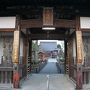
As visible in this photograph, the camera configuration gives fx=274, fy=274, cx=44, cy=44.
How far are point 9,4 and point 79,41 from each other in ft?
13.7

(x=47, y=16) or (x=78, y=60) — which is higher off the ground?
(x=47, y=16)

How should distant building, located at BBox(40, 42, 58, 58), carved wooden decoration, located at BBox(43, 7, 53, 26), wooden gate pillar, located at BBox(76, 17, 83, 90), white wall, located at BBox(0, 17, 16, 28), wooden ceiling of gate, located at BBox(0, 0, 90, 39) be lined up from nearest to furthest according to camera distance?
wooden gate pillar, located at BBox(76, 17, 83, 90)
wooden ceiling of gate, located at BBox(0, 0, 90, 39)
carved wooden decoration, located at BBox(43, 7, 53, 26)
white wall, located at BBox(0, 17, 16, 28)
distant building, located at BBox(40, 42, 58, 58)

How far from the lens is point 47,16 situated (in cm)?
1445

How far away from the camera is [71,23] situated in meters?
14.6

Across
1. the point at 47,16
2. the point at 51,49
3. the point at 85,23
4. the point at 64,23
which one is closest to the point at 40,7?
the point at 47,16

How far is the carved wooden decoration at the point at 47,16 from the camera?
47.2 feet

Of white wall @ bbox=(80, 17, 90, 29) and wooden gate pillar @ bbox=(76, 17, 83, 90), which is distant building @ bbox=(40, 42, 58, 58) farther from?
wooden gate pillar @ bbox=(76, 17, 83, 90)

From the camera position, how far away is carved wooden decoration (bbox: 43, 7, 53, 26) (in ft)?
47.2

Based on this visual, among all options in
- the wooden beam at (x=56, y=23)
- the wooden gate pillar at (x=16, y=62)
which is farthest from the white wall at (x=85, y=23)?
the wooden gate pillar at (x=16, y=62)

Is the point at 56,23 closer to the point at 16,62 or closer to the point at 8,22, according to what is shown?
the point at 8,22

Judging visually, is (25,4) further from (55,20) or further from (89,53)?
(89,53)

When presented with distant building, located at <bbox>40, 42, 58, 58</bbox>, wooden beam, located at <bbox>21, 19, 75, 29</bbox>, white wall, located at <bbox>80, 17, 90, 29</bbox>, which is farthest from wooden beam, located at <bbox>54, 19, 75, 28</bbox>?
distant building, located at <bbox>40, 42, 58, 58</bbox>

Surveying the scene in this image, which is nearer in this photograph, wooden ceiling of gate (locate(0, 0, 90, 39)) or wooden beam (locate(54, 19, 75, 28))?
wooden ceiling of gate (locate(0, 0, 90, 39))

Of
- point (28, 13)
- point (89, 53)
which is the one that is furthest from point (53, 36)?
point (28, 13)
